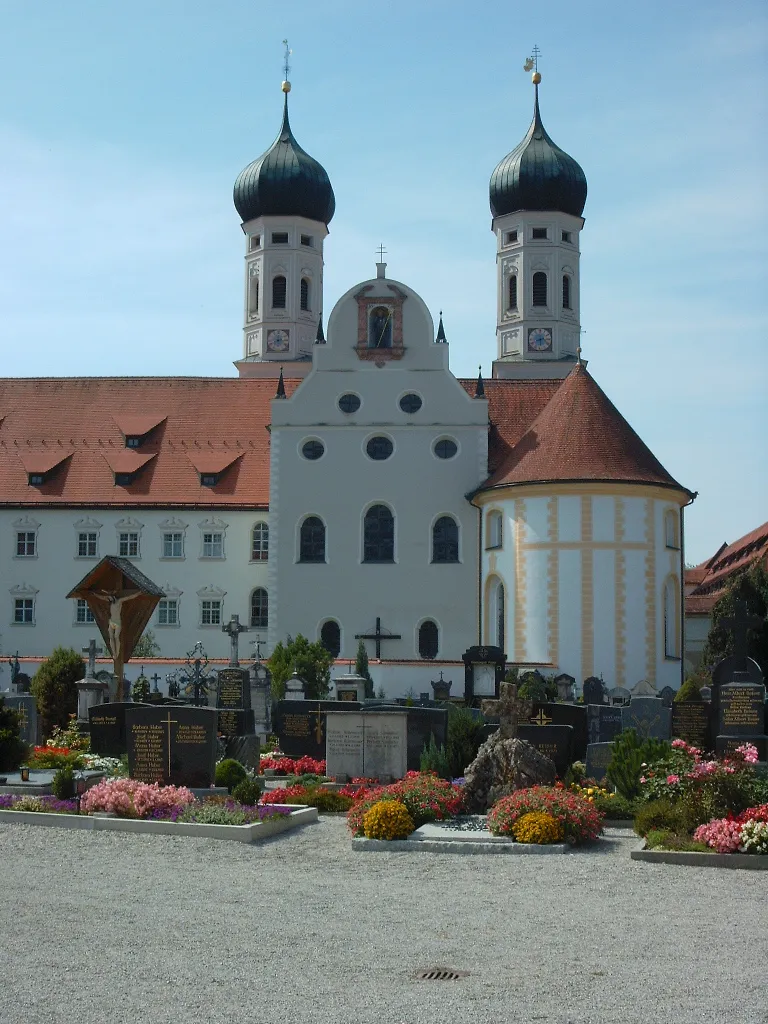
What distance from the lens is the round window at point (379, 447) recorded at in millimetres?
42719

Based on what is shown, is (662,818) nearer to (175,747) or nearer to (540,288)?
(175,747)

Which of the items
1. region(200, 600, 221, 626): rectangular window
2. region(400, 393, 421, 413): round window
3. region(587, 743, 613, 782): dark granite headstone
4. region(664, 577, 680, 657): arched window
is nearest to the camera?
region(587, 743, 613, 782): dark granite headstone

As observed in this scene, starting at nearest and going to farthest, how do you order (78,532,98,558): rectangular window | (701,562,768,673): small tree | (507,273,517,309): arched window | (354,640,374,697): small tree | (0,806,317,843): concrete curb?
1. (0,806,317,843): concrete curb
2. (354,640,374,697): small tree
3. (701,562,768,673): small tree
4. (78,532,98,558): rectangular window
5. (507,273,517,309): arched window

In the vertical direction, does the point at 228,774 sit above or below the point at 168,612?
below

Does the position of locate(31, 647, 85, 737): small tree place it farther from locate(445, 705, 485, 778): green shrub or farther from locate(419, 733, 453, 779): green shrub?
locate(419, 733, 453, 779): green shrub

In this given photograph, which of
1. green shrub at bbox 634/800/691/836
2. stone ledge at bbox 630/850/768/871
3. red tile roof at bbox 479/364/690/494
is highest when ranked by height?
red tile roof at bbox 479/364/690/494

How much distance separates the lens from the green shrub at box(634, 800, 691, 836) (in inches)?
589

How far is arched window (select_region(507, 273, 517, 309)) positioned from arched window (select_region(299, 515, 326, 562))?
1776 centimetres

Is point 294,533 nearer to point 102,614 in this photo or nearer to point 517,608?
point 517,608

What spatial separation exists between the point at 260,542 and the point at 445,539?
6.17m

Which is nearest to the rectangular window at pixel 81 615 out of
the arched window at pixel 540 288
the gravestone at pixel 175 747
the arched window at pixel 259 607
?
the arched window at pixel 259 607

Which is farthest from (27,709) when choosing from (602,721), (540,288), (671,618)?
(540,288)

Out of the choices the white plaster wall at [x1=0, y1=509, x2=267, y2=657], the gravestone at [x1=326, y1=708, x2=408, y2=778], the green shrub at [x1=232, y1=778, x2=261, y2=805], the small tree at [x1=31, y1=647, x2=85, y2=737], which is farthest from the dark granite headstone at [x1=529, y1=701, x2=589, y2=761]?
the white plaster wall at [x1=0, y1=509, x2=267, y2=657]

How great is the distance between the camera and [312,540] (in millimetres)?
42469
